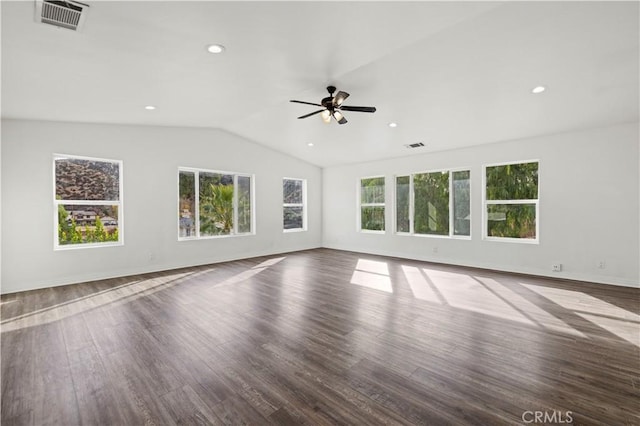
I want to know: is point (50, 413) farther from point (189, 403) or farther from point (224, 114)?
point (224, 114)

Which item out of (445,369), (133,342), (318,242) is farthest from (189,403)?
(318,242)

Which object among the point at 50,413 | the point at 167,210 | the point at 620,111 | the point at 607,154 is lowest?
the point at 50,413

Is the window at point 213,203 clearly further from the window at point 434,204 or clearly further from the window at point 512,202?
the window at point 512,202

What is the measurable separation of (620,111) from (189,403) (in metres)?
6.28

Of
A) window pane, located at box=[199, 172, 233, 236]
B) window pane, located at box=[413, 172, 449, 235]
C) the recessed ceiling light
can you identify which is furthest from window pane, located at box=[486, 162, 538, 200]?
window pane, located at box=[199, 172, 233, 236]

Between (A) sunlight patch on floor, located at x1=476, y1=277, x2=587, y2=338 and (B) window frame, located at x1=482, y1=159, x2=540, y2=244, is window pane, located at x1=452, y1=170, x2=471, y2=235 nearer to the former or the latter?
(B) window frame, located at x1=482, y1=159, x2=540, y2=244

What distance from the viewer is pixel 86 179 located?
17.1ft

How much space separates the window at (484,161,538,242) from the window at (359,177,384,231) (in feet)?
8.42

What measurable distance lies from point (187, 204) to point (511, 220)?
6.64 meters

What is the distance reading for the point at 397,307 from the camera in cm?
380

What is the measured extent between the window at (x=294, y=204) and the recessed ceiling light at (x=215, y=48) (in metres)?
5.38

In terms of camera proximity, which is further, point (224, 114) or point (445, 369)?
point (224, 114)

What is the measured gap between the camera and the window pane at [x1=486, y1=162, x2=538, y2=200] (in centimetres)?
566

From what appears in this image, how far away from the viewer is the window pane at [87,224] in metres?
5.00
